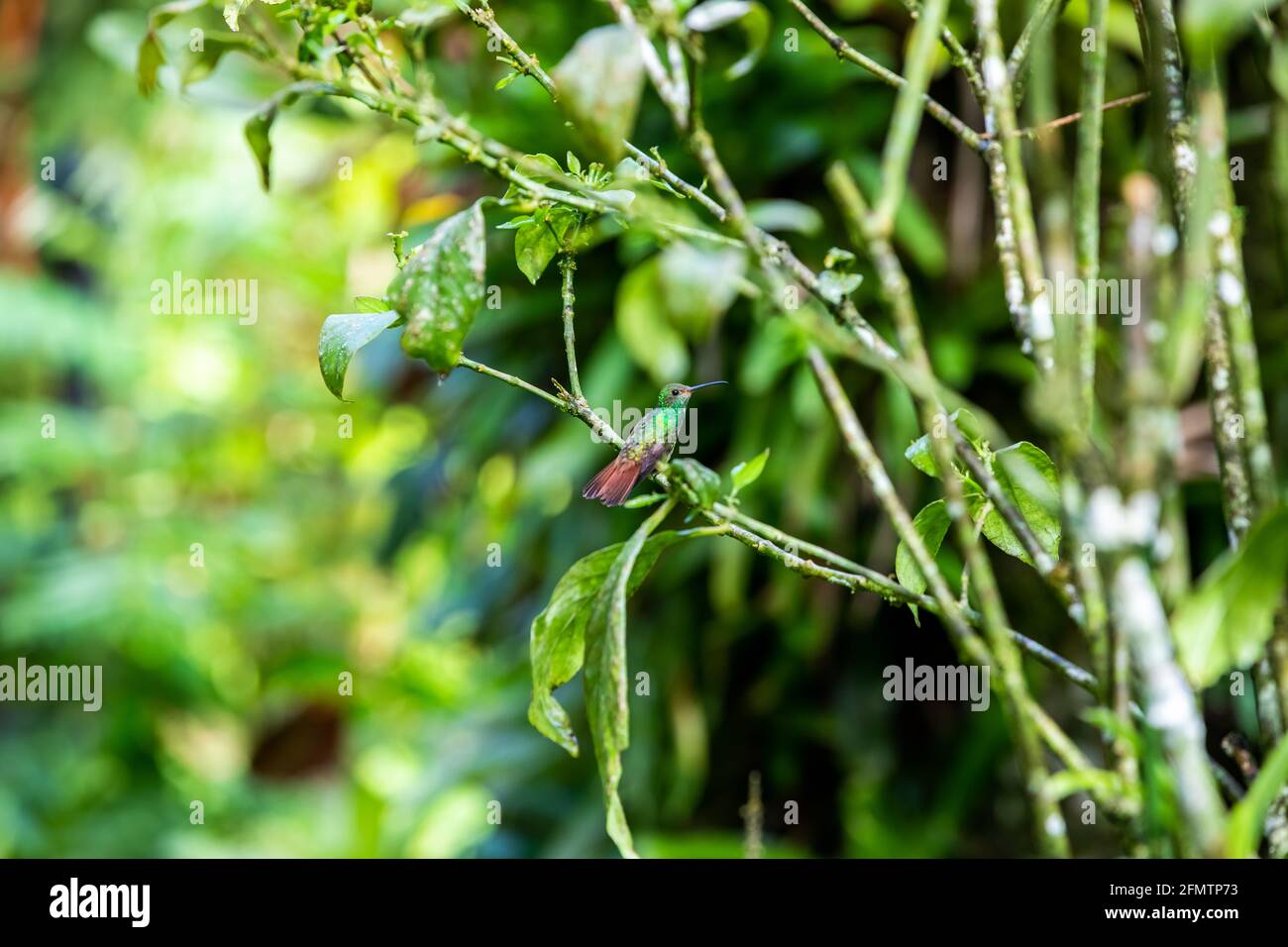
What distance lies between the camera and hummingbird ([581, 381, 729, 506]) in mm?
393

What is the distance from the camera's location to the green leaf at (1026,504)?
35cm

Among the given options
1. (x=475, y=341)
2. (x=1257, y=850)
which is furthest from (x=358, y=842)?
(x=1257, y=850)

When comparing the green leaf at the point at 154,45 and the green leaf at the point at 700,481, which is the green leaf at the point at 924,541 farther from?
the green leaf at the point at 154,45

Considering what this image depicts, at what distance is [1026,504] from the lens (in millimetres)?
375

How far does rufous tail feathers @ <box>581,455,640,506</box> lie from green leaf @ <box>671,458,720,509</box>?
0.06 metres

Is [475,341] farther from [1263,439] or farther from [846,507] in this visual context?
[1263,439]

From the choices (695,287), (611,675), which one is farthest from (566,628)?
(695,287)

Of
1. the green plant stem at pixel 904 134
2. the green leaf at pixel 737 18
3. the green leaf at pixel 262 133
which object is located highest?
the green leaf at pixel 737 18

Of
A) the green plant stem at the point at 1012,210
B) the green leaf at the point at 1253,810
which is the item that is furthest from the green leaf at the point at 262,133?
the green leaf at the point at 1253,810

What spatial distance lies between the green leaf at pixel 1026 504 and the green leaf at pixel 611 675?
12cm

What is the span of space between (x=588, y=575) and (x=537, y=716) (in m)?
0.05

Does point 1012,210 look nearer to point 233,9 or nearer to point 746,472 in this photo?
point 746,472

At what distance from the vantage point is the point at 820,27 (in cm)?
37

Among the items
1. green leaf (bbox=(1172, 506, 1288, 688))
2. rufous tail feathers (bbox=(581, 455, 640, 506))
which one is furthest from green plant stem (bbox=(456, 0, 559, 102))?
green leaf (bbox=(1172, 506, 1288, 688))
